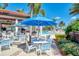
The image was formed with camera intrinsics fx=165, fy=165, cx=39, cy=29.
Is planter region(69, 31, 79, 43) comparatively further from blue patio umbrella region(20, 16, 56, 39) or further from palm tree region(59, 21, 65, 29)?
blue patio umbrella region(20, 16, 56, 39)

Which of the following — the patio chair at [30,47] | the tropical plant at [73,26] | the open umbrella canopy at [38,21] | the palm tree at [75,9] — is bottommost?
the patio chair at [30,47]

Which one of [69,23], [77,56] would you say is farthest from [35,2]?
[77,56]

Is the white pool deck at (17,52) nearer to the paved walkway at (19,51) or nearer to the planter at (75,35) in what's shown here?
the paved walkway at (19,51)

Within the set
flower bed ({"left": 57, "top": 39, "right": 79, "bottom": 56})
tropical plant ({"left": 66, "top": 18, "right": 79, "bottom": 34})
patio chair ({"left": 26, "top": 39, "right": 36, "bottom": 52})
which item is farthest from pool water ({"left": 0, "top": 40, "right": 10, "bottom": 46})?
tropical plant ({"left": 66, "top": 18, "right": 79, "bottom": 34})

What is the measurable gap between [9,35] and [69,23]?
1.15m

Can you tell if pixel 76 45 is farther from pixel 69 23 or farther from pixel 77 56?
pixel 69 23

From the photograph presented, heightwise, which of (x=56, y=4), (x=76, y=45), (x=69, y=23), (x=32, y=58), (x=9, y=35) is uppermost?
(x=56, y=4)

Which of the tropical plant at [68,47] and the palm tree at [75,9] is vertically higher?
the palm tree at [75,9]

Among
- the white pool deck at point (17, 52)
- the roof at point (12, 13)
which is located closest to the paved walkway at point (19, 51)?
the white pool deck at point (17, 52)

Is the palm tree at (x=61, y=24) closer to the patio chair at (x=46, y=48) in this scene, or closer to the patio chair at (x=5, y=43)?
the patio chair at (x=46, y=48)

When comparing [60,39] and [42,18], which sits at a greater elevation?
[42,18]

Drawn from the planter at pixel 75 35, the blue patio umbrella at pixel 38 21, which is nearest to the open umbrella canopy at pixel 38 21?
the blue patio umbrella at pixel 38 21

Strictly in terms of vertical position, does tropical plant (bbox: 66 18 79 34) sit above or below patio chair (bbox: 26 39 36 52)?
above

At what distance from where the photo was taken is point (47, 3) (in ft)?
10.2
